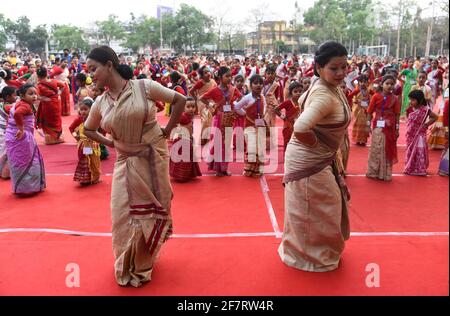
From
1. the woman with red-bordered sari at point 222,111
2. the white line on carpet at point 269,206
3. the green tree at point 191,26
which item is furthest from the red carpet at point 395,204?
the green tree at point 191,26

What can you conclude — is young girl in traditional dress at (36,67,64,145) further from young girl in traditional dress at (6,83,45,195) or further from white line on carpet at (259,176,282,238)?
white line on carpet at (259,176,282,238)

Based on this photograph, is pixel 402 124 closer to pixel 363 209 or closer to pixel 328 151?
pixel 363 209

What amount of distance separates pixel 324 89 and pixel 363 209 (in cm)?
230

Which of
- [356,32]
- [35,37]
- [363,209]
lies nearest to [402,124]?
[363,209]

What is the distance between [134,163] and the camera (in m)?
3.10

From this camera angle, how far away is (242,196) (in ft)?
18.0

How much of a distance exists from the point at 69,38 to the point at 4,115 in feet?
133

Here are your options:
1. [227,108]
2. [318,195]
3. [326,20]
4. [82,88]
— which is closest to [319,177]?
[318,195]

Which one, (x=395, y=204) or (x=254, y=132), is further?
(x=254, y=132)

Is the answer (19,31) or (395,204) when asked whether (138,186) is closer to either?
(395,204)

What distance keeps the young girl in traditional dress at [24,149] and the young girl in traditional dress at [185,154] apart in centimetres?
182

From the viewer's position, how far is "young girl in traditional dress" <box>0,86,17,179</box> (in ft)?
20.2

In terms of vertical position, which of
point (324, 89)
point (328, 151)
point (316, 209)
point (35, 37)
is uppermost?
point (35, 37)

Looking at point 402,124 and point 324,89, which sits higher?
point 324,89
